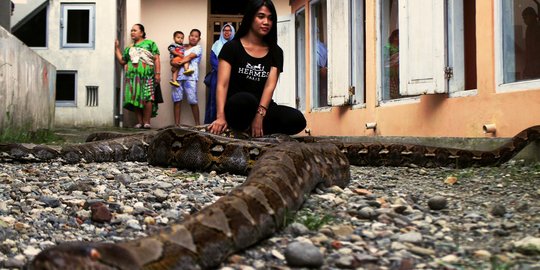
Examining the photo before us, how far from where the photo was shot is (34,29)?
1520cm

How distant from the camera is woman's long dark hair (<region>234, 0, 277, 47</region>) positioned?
6035mm

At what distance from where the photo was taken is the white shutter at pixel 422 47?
7.50 m

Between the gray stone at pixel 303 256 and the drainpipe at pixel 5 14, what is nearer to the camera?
the gray stone at pixel 303 256

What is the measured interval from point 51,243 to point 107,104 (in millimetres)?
12562

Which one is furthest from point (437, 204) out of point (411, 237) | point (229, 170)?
point (229, 170)

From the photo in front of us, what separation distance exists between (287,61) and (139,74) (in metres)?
4.04

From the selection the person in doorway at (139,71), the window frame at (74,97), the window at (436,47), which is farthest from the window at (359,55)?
the window frame at (74,97)

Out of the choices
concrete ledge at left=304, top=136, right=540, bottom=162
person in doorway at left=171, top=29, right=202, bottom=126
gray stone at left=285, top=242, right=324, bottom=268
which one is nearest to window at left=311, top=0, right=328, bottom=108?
person in doorway at left=171, top=29, right=202, bottom=126

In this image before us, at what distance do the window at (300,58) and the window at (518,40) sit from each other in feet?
24.2

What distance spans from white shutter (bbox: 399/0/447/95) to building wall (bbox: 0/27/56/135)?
594 cm

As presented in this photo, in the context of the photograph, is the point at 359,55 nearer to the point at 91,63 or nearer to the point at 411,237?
the point at 411,237

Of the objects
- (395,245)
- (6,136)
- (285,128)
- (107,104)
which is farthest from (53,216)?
(107,104)

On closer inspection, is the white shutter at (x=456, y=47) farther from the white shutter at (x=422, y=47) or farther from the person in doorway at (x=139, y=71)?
the person in doorway at (x=139, y=71)

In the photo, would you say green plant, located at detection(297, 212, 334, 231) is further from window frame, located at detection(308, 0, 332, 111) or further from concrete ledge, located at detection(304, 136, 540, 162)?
window frame, located at detection(308, 0, 332, 111)
